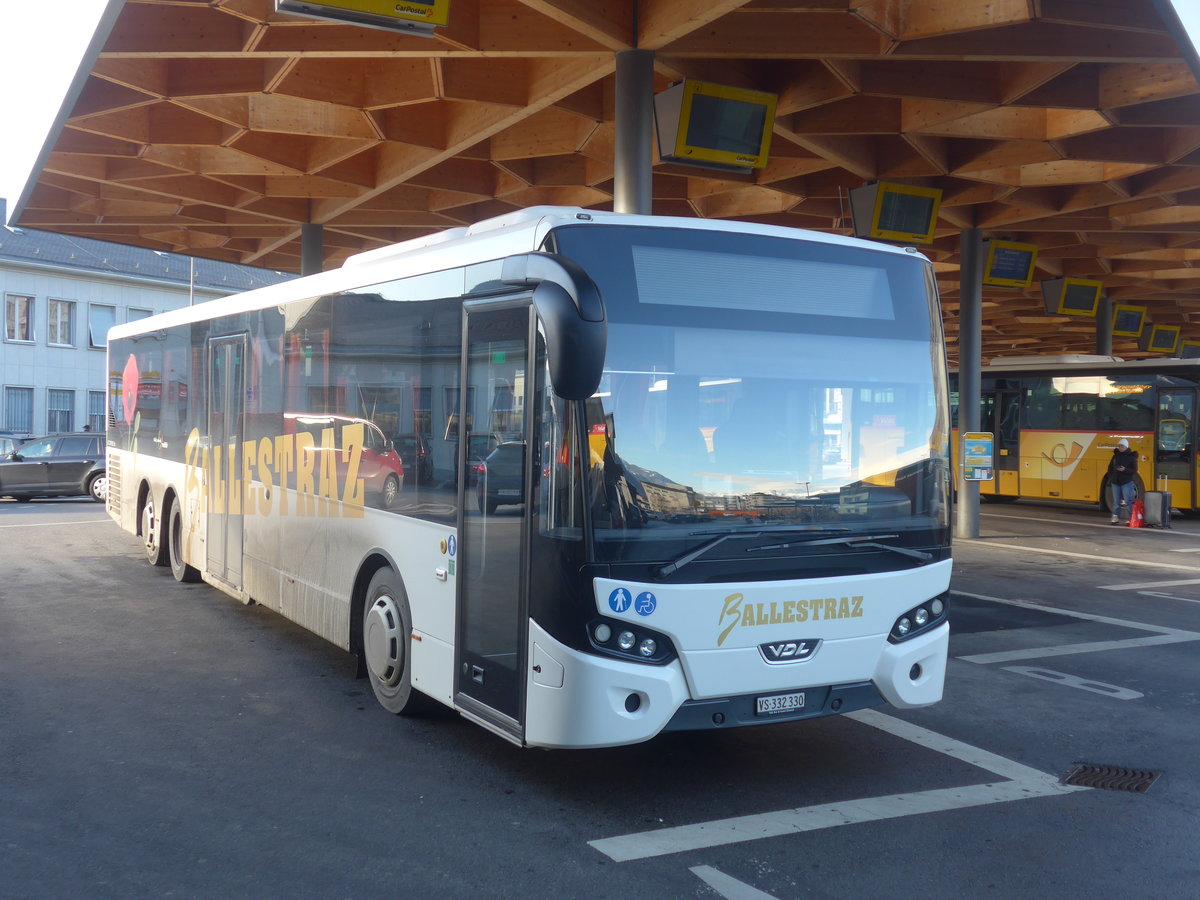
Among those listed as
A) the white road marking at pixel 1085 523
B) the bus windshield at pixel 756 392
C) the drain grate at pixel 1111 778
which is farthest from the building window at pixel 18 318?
the drain grate at pixel 1111 778

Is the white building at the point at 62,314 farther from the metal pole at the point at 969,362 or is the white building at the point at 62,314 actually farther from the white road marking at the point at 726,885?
the white road marking at the point at 726,885

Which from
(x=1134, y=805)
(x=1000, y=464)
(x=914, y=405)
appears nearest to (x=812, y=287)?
(x=914, y=405)

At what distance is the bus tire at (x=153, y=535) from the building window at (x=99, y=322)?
3753 centimetres

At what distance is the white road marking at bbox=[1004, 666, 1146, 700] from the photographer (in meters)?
8.26

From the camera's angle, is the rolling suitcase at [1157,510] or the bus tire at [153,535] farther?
the rolling suitcase at [1157,510]

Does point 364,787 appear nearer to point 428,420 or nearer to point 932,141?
point 428,420

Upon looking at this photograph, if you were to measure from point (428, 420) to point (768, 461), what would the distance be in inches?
83.8

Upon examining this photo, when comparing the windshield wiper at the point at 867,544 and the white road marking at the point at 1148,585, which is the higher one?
the windshield wiper at the point at 867,544

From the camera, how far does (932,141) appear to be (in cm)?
1570

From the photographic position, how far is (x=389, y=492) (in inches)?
278

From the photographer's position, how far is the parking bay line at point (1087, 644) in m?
9.49

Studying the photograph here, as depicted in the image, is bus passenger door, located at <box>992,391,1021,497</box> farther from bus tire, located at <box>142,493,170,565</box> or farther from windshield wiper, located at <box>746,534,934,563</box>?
windshield wiper, located at <box>746,534,934,563</box>

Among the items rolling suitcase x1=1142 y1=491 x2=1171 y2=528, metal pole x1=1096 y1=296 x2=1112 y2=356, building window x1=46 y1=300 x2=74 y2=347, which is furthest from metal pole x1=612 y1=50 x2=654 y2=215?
building window x1=46 y1=300 x2=74 y2=347

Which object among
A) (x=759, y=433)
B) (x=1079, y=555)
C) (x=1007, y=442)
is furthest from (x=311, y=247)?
(x=1007, y=442)
